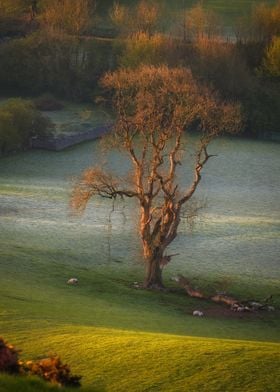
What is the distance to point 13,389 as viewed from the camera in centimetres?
1138

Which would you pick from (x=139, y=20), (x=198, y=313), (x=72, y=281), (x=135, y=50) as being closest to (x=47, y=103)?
(x=135, y=50)

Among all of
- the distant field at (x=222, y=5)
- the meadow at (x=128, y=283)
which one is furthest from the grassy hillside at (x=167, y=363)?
the distant field at (x=222, y=5)

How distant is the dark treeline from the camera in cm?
7225

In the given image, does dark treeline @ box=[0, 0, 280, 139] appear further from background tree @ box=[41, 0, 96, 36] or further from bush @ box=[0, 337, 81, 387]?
bush @ box=[0, 337, 81, 387]

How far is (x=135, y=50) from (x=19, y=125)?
1826 cm

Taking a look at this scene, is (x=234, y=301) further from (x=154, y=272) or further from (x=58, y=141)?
(x=58, y=141)

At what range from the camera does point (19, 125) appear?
59375mm

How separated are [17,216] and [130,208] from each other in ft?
23.7

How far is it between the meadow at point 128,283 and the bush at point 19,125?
47.9 inches

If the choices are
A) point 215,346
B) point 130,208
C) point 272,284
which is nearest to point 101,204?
point 130,208

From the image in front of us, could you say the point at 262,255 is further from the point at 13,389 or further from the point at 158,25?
the point at 158,25

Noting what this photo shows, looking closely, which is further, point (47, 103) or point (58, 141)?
point (47, 103)

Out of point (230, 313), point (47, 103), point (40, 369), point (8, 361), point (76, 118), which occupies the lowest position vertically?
point (230, 313)

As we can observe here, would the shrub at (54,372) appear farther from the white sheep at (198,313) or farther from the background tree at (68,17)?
the background tree at (68,17)
